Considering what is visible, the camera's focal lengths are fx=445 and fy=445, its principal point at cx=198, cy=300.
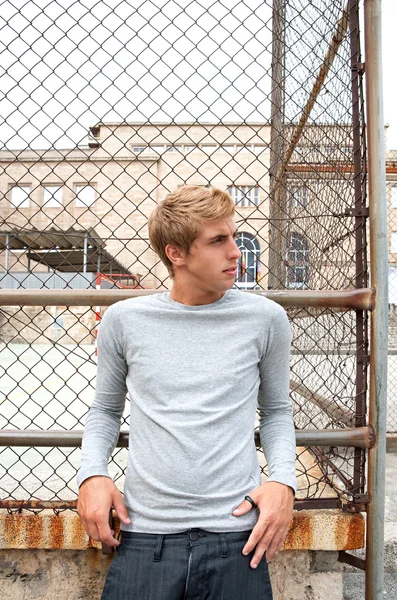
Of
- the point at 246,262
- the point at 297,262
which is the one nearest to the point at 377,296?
the point at 297,262

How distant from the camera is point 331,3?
7.84ft

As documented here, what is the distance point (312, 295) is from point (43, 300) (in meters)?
1.10

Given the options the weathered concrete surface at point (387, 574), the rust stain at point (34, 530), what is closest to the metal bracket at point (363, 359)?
the weathered concrete surface at point (387, 574)

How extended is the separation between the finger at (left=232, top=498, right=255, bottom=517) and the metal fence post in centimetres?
76

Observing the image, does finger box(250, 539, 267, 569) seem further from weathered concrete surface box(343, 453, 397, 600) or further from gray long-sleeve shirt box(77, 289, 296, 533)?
weathered concrete surface box(343, 453, 397, 600)

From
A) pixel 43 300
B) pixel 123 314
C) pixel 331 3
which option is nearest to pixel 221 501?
pixel 123 314

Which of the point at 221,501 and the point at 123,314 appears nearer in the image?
the point at 221,501

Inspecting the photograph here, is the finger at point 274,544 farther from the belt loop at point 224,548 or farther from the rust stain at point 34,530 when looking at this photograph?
the rust stain at point 34,530

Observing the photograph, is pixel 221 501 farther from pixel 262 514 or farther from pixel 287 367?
pixel 287 367

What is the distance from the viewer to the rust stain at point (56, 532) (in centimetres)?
188

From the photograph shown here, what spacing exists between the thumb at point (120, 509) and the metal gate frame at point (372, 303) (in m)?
0.42

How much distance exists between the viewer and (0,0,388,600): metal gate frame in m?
1.75

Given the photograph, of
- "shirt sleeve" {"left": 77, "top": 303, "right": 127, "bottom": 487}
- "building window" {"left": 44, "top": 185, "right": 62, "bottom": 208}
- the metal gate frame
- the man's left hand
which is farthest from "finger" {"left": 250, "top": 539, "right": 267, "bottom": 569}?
"building window" {"left": 44, "top": 185, "right": 62, "bottom": 208}

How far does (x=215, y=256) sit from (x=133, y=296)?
53 centimetres
